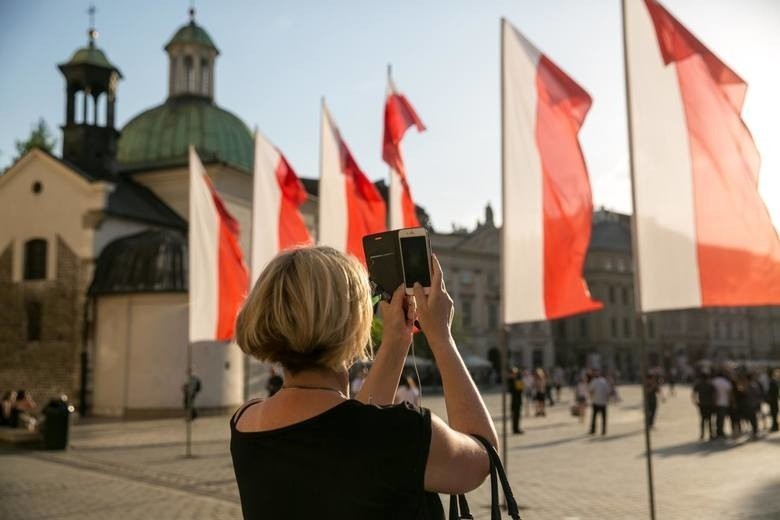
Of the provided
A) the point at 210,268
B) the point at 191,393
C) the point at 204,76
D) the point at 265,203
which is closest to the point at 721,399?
the point at 265,203

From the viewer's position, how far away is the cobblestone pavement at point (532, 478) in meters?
10.2

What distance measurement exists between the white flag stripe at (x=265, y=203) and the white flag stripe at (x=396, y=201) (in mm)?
3410

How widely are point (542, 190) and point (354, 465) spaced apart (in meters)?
8.62

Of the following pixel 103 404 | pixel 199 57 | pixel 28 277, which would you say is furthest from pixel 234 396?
pixel 199 57

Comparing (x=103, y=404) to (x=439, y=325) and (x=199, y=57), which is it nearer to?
(x=199, y=57)

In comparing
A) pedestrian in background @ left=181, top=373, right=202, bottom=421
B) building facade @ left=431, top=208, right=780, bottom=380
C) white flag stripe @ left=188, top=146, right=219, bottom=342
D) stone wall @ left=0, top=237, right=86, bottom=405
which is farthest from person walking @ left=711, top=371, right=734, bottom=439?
building facade @ left=431, top=208, right=780, bottom=380

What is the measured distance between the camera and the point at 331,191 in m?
16.4

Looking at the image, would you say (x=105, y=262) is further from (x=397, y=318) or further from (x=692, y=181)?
(x=397, y=318)

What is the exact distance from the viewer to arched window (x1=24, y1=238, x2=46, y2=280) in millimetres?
34594

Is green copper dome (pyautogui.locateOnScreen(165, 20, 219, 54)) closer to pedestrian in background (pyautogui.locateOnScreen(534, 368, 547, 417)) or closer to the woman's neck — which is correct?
pedestrian in background (pyautogui.locateOnScreen(534, 368, 547, 417))

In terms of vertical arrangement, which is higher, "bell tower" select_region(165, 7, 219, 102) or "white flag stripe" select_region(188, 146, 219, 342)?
"bell tower" select_region(165, 7, 219, 102)

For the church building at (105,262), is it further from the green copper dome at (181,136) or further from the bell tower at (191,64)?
the bell tower at (191,64)

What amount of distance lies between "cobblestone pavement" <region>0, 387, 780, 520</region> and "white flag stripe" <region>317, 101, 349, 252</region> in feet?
17.3

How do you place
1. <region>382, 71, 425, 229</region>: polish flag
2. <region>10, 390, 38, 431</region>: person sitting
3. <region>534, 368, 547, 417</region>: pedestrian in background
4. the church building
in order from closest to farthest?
<region>382, 71, 425, 229</region>: polish flag < <region>10, 390, 38, 431</region>: person sitting < <region>534, 368, 547, 417</region>: pedestrian in background < the church building
